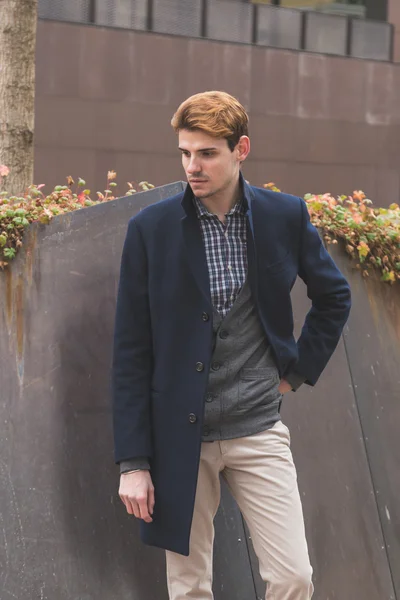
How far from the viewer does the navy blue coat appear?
326 cm

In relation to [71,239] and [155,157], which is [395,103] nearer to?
[155,157]

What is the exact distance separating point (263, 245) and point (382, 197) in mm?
15435

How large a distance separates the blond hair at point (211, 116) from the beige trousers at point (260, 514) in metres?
0.96

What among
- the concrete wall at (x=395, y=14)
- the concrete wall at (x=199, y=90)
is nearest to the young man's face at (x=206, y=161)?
the concrete wall at (x=199, y=90)

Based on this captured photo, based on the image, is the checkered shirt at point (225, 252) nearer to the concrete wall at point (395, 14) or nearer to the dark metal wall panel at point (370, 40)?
the dark metal wall panel at point (370, 40)

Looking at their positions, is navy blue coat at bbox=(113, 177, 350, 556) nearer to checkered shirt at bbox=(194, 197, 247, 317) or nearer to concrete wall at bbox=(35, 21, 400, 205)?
checkered shirt at bbox=(194, 197, 247, 317)

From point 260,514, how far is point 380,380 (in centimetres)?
214

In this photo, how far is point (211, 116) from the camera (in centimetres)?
313

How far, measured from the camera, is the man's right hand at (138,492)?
10.6 ft

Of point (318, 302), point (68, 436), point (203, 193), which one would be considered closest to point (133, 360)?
point (203, 193)

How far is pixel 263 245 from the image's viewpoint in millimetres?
3355

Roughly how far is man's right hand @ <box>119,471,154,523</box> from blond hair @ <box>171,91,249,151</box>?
109cm

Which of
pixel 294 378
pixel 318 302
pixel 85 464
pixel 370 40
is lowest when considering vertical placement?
pixel 85 464

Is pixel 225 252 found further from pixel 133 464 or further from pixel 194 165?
pixel 133 464
